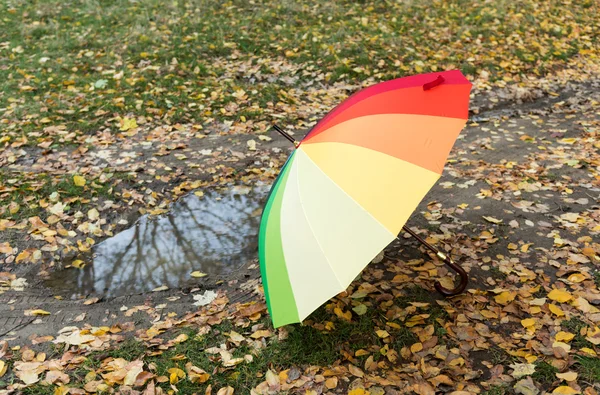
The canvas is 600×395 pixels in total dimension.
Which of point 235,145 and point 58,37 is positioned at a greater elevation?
point 58,37

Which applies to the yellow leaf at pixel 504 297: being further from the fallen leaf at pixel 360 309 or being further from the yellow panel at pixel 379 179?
the yellow panel at pixel 379 179

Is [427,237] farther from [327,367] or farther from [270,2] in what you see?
[270,2]

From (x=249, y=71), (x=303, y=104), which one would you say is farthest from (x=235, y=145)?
(x=249, y=71)

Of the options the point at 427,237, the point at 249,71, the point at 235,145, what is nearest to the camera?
the point at 427,237

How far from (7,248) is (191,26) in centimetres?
510

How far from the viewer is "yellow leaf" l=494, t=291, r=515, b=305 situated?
3057 mm

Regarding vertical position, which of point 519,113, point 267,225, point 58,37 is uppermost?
point 267,225

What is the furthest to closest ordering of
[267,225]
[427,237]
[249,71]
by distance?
[249,71] < [427,237] < [267,225]

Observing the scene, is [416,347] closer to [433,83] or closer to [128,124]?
[433,83]

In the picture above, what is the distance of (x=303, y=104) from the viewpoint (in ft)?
20.8

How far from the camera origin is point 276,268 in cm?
241

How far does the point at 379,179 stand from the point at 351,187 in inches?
5.7

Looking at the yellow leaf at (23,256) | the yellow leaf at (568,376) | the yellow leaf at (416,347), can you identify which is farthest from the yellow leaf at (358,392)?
the yellow leaf at (23,256)

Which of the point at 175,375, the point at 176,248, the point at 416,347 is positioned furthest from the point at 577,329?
the point at 176,248
